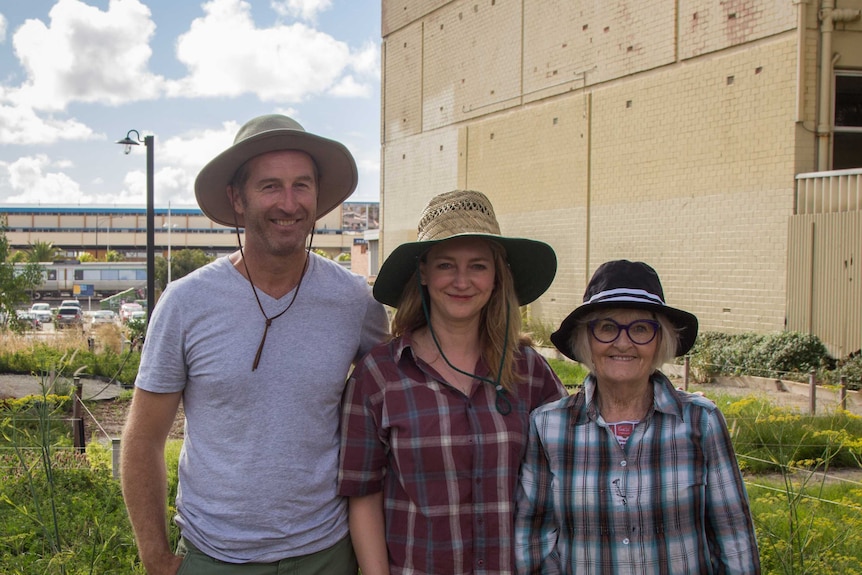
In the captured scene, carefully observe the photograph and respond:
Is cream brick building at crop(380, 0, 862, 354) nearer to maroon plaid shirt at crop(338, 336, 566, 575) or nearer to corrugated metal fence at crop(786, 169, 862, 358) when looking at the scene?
corrugated metal fence at crop(786, 169, 862, 358)

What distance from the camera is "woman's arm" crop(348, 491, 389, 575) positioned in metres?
2.69

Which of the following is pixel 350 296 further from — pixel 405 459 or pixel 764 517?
pixel 764 517

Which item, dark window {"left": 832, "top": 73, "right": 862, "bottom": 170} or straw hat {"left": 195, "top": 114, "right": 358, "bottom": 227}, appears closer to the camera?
straw hat {"left": 195, "top": 114, "right": 358, "bottom": 227}

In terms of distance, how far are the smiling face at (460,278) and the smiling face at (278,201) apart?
19.5 inches

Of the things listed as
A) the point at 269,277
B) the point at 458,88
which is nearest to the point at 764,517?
the point at 269,277

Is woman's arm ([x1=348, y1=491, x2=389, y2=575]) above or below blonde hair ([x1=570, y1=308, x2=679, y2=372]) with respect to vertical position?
below

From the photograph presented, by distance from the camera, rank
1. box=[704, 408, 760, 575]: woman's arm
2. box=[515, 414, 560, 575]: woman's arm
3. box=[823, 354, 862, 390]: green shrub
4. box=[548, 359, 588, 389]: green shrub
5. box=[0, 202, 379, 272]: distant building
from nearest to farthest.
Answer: box=[704, 408, 760, 575]: woman's arm < box=[515, 414, 560, 575]: woman's arm < box=[823, 354, 862, 390]: green shrub < box=[548, 359, 588, 389]: green shrub < box=[0, 202, 379, 272]: distant building

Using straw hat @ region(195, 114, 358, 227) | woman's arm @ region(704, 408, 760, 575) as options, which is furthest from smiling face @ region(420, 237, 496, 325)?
woman's arm @ region(704, 408, 760, 575)

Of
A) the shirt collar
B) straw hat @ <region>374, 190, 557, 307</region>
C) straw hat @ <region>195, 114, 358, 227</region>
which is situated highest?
straw hat @ <region>195, 114, 358, 227</region>

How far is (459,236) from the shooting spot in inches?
109

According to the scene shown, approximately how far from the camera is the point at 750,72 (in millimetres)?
16516

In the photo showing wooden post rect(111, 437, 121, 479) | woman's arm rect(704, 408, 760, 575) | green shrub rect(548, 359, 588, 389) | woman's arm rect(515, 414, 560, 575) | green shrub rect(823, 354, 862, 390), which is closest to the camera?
woman's arm rect(704, 408, 760, 575)

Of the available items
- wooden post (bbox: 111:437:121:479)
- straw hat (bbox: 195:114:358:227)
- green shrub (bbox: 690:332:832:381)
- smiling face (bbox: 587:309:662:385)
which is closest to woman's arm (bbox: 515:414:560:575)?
smiling face (bbox: 587:309:662:385)

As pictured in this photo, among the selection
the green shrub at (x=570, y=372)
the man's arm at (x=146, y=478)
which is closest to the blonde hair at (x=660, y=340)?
the man's arm at (x=146, y=478)
